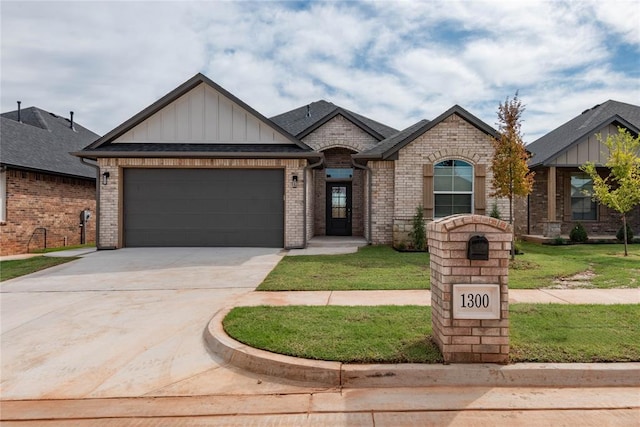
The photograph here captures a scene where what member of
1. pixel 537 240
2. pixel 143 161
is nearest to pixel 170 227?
pixel 143 161

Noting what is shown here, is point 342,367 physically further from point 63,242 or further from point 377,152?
point 63,242

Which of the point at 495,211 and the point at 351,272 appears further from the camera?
the point at 495,211

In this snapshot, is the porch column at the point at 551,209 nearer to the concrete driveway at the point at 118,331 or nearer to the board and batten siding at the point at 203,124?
the board and batten siding at the point at 203,124

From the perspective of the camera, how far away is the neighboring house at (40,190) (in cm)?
1306

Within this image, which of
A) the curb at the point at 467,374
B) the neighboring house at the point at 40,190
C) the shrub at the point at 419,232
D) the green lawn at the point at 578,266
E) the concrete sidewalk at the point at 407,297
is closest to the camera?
the curb at the point at 467,374

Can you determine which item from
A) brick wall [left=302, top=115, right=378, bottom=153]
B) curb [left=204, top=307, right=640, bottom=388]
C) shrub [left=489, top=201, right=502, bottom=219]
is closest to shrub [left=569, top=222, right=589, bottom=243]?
shrub [left=489, top=201, right=502, bottom=219]

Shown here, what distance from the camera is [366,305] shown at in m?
5.27

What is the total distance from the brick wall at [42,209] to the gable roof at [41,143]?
1.27 ft

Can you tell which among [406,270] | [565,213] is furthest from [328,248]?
[565,213]

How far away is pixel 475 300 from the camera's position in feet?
11.1

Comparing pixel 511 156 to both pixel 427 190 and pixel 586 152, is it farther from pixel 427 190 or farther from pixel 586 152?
pixel 586 152

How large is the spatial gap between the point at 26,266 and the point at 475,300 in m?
10.6

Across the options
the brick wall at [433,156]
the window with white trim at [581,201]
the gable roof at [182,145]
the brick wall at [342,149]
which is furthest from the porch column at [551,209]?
the gable roof at [182,145]

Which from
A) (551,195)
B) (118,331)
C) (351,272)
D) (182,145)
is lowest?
(118,331)
